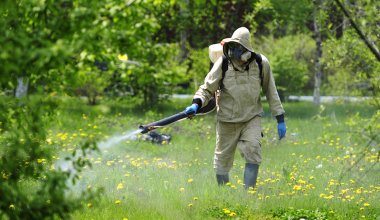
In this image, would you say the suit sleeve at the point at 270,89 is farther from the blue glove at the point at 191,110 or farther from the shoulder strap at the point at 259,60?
the blue glove at the point at 191,110

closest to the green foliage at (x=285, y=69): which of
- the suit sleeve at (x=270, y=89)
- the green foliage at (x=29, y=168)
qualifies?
the suit sleeve at (x=270, y=89)

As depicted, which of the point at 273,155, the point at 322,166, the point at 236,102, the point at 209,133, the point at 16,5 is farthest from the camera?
the point at 209,133

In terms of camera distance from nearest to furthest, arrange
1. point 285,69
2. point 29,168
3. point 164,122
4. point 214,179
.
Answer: point 29,168 < point 164,122 < point 214,179 < point 285,69

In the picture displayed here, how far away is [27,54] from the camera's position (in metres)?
3.54

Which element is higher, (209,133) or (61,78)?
(61,78)

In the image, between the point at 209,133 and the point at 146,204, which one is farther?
the point at 209,133

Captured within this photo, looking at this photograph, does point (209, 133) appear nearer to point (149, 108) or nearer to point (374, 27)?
point (149, 108)

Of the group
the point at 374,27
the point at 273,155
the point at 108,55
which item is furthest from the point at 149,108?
the point at 108,55

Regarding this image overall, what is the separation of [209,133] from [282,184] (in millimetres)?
5892

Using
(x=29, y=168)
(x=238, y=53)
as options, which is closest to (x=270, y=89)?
(x=238, y=53)

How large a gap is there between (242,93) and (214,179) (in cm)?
140

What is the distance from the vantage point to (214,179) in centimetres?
863

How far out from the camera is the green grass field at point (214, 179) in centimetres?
657

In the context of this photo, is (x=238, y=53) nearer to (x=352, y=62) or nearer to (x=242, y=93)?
(x=242, y=93)
